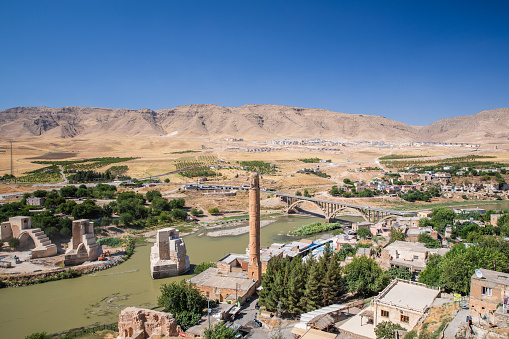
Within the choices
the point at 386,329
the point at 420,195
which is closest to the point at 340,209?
the point at 420,195

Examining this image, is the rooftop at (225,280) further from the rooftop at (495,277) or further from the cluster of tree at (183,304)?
the rooftop at (495,277)

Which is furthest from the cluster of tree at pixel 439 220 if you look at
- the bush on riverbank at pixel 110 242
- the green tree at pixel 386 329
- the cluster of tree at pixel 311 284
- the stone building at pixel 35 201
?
the stone building at pixel 35 201

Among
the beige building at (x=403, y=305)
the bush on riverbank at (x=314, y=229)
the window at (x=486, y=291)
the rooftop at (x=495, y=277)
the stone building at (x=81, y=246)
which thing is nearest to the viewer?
the window at (x=486, y=291)

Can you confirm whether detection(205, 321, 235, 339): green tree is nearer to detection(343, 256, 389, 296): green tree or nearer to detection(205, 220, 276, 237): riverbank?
detection(343, 256, 389, 296): green tree

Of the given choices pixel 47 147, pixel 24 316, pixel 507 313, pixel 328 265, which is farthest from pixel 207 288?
pixel 47 147

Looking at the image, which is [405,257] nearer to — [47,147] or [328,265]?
[328,265]
